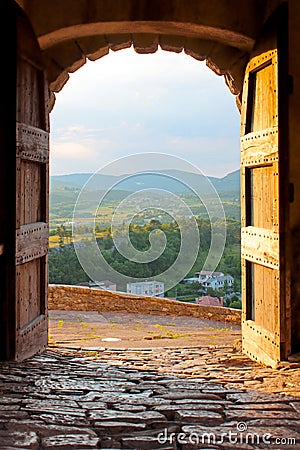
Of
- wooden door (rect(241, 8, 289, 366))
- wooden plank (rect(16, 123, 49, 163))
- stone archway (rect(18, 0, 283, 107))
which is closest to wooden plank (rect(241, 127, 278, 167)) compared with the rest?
wooden door (rect(241, 8, 289, 366))

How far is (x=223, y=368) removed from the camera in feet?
14.3

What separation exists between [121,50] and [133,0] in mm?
779

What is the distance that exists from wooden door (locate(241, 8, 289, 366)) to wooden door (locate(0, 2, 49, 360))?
1718 mm

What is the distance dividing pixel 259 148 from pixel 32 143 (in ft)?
5.84

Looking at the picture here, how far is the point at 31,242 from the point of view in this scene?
4648 millimetres

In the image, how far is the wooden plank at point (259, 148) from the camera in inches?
170

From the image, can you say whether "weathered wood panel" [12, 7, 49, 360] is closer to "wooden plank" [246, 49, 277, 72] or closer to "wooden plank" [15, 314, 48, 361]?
"wooden plank" [15, 314, 48, 361]

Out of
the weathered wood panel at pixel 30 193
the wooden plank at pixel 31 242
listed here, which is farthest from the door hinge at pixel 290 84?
the wooden plank at pixel 31 242

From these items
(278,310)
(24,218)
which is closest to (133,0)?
(24,218)

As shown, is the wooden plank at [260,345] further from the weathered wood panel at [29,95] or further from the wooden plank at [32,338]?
the weathered wood panel at [29,95]

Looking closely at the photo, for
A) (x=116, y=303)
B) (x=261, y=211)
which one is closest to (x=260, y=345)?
(x=261, y=211)

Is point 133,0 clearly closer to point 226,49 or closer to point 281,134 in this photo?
point 226,49

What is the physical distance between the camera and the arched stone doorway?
167 inches

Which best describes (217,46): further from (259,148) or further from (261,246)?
(261,246)
